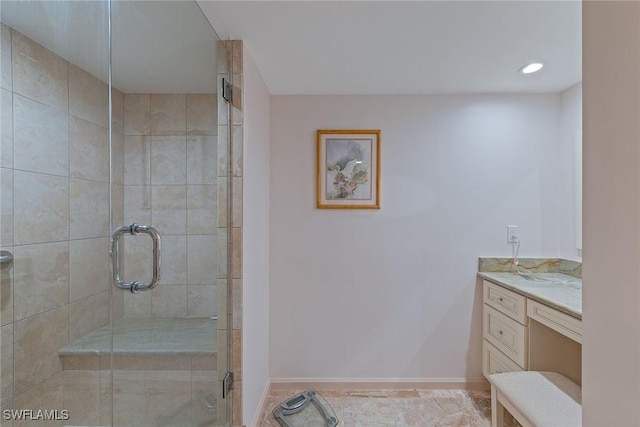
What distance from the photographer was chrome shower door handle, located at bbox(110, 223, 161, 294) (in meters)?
1.20

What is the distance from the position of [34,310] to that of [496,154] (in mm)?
2815

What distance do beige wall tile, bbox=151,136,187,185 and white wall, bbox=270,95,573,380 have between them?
3.47 ft

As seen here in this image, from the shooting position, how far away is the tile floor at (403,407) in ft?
7.04

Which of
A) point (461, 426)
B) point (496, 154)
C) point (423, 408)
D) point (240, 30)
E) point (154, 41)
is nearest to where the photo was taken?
point (154, 41)

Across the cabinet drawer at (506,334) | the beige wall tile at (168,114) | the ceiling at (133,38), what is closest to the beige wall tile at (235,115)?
the ceiling at (133,38)

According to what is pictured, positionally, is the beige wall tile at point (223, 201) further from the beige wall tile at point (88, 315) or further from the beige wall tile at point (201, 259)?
the beige wall tile at point (88, 315)

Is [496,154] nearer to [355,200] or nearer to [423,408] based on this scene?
[355,200]

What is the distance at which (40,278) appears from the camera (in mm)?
956

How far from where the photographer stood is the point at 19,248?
0.90 m

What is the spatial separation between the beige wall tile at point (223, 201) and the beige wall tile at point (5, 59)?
3.10ft

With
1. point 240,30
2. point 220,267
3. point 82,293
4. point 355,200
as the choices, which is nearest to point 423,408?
point 355,200

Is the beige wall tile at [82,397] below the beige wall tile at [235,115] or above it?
below

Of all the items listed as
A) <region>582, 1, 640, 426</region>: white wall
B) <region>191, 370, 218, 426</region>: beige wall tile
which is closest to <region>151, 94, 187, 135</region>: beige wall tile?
<region>191, 370, 218, 426</region>: beige wall tile

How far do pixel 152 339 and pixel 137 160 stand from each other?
2.52 feet
